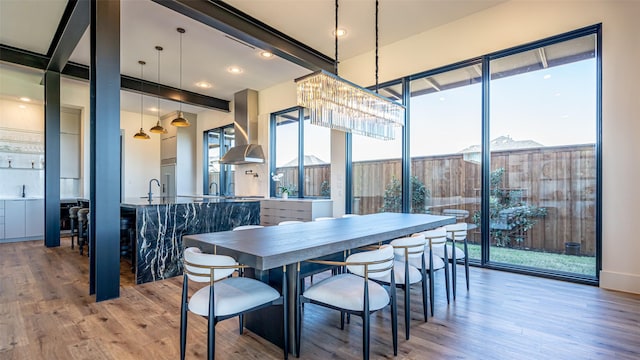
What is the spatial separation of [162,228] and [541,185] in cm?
451

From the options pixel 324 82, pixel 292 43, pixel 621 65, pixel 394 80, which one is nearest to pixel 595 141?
pixel 621 65

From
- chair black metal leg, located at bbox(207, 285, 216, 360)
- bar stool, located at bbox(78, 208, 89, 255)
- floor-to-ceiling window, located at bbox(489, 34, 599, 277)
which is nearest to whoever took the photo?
chair black metal leg, located at bbox(207, 285, 216, 360)

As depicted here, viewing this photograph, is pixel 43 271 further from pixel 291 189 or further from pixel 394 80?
pixel 394 80

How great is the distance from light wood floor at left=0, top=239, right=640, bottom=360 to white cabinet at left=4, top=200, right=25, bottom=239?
11.5 ft

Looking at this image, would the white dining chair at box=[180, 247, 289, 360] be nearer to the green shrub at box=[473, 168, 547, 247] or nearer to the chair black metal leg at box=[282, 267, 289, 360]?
the chair black metal leg at box=[282, 267, 289, 360]

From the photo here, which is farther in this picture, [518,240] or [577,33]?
[518,240]

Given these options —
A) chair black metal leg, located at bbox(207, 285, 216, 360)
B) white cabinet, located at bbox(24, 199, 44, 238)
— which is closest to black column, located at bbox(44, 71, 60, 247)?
white cabinet, located at bbox(24, 199, 44, 238)

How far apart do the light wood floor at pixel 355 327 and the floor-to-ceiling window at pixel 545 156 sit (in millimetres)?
526

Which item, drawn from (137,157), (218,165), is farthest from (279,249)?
(137,157)

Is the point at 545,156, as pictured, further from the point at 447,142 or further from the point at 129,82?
the point at 129,82

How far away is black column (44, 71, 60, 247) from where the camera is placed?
211 inches

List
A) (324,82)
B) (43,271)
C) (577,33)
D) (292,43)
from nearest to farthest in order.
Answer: (324,82), (577,33), (43,271), (292,43)

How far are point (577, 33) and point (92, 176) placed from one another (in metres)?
5.20

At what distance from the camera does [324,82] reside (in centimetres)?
290
